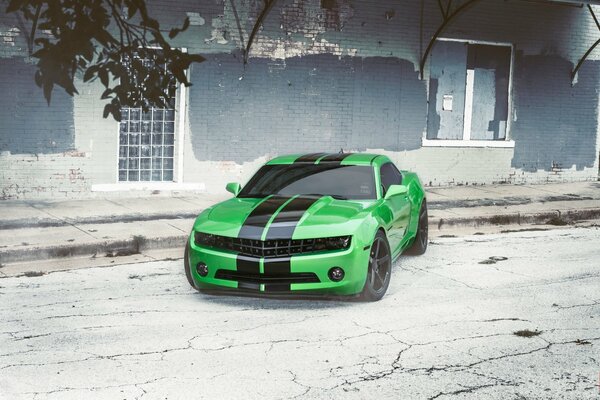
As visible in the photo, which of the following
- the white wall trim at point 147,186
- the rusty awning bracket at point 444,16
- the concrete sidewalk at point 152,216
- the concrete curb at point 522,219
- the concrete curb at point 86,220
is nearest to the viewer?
the concrete sidewalk at point 152,216

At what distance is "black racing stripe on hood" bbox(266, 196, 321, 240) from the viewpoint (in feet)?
25.4

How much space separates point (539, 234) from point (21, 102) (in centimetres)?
822

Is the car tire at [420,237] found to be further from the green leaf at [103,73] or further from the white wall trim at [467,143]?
the white wall trim at [467,143]

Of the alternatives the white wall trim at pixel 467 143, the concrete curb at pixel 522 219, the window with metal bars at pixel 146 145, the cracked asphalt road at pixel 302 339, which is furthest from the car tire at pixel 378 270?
the white wall trim at pixel 467 143

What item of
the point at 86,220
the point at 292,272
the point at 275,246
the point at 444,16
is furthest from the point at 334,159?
the point at 444,16

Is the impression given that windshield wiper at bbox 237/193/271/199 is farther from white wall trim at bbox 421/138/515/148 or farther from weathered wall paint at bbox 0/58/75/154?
white wall trim at bbox 421/138/515/148

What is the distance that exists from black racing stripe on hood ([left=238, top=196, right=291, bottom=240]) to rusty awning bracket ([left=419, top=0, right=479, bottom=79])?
346 inches

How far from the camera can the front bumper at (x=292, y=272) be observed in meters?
7.66

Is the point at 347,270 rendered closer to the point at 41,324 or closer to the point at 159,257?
the point at 41,324

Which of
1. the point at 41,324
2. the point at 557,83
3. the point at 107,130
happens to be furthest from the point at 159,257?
the point at 557,83

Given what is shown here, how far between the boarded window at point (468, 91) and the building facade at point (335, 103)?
0.03 meters

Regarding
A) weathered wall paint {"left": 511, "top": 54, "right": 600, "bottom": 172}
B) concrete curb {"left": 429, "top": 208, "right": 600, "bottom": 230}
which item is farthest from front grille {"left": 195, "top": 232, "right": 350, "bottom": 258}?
weathered wall paint {"left": 511, "top": 54, "right": 600, "bottom": 172}

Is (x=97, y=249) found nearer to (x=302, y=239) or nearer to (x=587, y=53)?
(x=302, y=239)

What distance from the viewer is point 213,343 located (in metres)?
6.85
